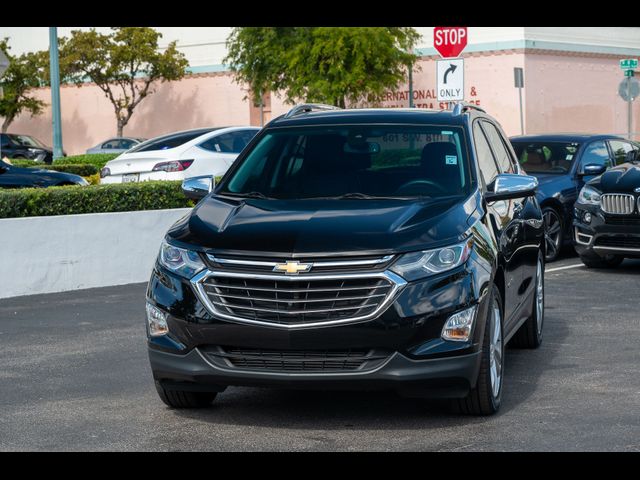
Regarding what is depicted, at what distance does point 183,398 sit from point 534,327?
3232 millimetres

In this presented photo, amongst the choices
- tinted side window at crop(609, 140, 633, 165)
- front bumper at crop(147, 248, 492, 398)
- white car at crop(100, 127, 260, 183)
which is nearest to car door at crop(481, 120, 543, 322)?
front bumper at crop(147, 248, 492, 398)

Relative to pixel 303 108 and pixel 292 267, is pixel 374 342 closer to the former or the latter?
pixel 292 267

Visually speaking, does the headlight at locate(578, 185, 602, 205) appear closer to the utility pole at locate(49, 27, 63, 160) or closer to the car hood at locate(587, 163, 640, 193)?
the car hood at locate(587, 163, 640, 193)

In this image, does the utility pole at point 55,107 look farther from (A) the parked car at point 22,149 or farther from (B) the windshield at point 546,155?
(B) the windshield at point 546,155

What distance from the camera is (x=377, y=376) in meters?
6.59

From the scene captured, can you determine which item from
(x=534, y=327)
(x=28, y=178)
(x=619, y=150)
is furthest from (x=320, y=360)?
(x=28, y=178)

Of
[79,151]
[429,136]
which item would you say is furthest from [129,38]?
[429,136]

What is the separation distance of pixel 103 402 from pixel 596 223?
8.40m

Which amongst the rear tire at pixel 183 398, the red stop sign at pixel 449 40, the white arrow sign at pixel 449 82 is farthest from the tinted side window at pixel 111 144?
the rear tire at pixel 183 398

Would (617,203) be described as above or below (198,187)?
below

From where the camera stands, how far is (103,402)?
7801 mm

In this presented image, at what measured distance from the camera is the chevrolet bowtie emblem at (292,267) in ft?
A: 21.6

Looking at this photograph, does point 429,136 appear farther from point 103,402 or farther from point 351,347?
point 103,402
